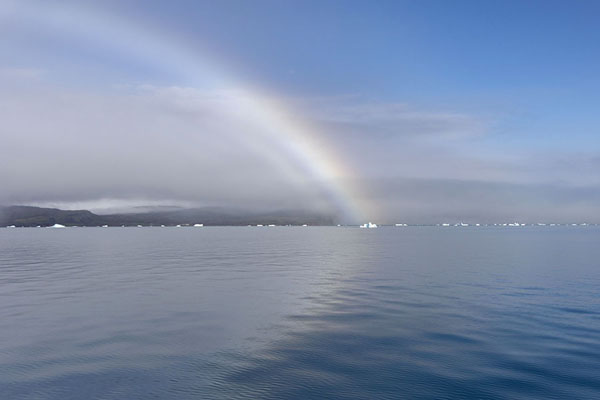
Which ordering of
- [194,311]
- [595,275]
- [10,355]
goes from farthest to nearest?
[595,275] → [194,311] → [10,355]

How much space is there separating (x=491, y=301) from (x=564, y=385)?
21.2m

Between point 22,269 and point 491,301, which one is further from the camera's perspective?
point 22,269

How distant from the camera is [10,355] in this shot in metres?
23.7

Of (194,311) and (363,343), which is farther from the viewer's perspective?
(194,311)

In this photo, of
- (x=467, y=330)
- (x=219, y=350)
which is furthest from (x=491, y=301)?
(x=219, y=350)

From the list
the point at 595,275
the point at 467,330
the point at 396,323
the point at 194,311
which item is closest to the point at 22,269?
the point at 194,311

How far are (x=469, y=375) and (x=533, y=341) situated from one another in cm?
842

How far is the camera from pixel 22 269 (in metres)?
69.6

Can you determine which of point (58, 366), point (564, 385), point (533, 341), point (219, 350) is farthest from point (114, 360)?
point (533, 341)

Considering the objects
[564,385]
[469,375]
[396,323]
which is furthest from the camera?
[396,323]

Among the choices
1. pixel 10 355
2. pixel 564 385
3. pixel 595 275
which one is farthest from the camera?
pixel 595 275

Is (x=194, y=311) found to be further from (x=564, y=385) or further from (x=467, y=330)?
(x=564, y=385)

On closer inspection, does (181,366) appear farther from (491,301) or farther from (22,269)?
(22,269)

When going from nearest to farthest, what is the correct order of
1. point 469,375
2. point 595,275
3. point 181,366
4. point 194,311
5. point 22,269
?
point 469,375 → point 181,366 → point 194,311 → point 595,275 → point 22,269
